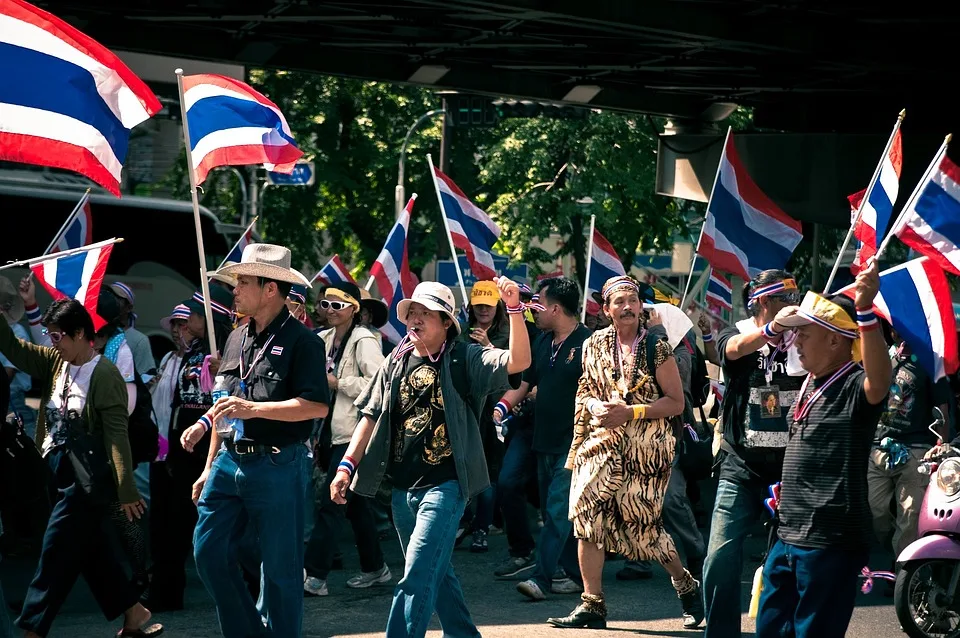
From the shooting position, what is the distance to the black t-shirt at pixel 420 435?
661 centimetres

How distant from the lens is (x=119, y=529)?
25.1ft

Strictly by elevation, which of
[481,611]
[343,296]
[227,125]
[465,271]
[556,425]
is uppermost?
[227,125]

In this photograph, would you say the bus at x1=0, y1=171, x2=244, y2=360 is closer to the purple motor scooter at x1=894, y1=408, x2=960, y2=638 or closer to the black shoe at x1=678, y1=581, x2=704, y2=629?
the black shoe at x1=678, y1=581, x2=704, y2=629

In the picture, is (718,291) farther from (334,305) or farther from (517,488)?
(334,305)

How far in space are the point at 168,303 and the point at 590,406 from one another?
19.7 metres

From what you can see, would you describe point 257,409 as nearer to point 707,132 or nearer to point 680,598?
point 680,598

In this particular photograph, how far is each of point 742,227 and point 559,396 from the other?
6.43ft

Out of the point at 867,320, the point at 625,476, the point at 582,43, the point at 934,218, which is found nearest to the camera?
the point at 867,320

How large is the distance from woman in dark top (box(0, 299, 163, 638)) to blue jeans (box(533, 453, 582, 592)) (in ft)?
8.40

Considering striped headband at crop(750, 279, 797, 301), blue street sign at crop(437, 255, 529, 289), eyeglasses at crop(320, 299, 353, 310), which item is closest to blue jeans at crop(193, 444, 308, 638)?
striped headband at crop(750, 279, 797, 301)

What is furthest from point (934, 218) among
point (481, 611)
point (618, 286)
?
point (481, 611)

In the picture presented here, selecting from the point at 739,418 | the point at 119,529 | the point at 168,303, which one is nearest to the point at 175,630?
the point at 119,529

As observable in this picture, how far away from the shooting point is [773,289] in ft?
22.9

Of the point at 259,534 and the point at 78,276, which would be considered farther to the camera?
the point at 78,276
